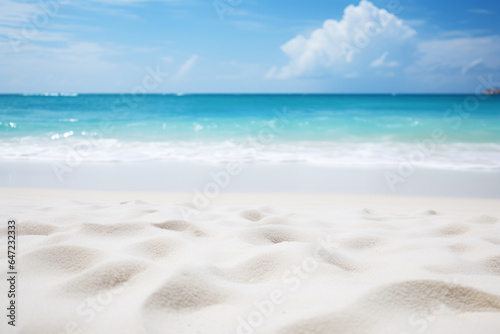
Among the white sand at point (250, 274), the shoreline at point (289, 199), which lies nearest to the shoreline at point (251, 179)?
the shoreline at point (289, 199)

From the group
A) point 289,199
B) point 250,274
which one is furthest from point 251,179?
point 250,274

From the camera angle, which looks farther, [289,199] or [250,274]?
[289,199]

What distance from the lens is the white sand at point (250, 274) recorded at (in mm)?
Result: 1395

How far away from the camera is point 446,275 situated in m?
1.73

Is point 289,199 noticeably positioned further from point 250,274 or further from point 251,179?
point 250,274

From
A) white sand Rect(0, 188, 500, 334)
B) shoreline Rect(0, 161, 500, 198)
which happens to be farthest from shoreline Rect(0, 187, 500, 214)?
white sand Rect(0, 188, 500, 334)

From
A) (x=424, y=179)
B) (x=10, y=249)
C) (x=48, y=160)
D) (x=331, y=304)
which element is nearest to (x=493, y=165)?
(x=424, y=179)

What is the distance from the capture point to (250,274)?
5.96 feet

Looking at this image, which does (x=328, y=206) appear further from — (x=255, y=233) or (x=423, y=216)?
(x=255, y=233)

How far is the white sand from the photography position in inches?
54.9

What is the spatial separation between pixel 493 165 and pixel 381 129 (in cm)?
1055

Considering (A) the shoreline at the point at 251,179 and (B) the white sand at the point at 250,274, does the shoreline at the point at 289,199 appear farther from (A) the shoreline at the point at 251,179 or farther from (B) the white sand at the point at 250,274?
(B) the white sand at the point at 250,274

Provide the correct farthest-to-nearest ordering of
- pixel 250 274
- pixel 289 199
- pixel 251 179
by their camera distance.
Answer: pixel 251 179 < pixel 289 199 < pixel 250 274

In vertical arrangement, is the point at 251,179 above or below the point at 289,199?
below
